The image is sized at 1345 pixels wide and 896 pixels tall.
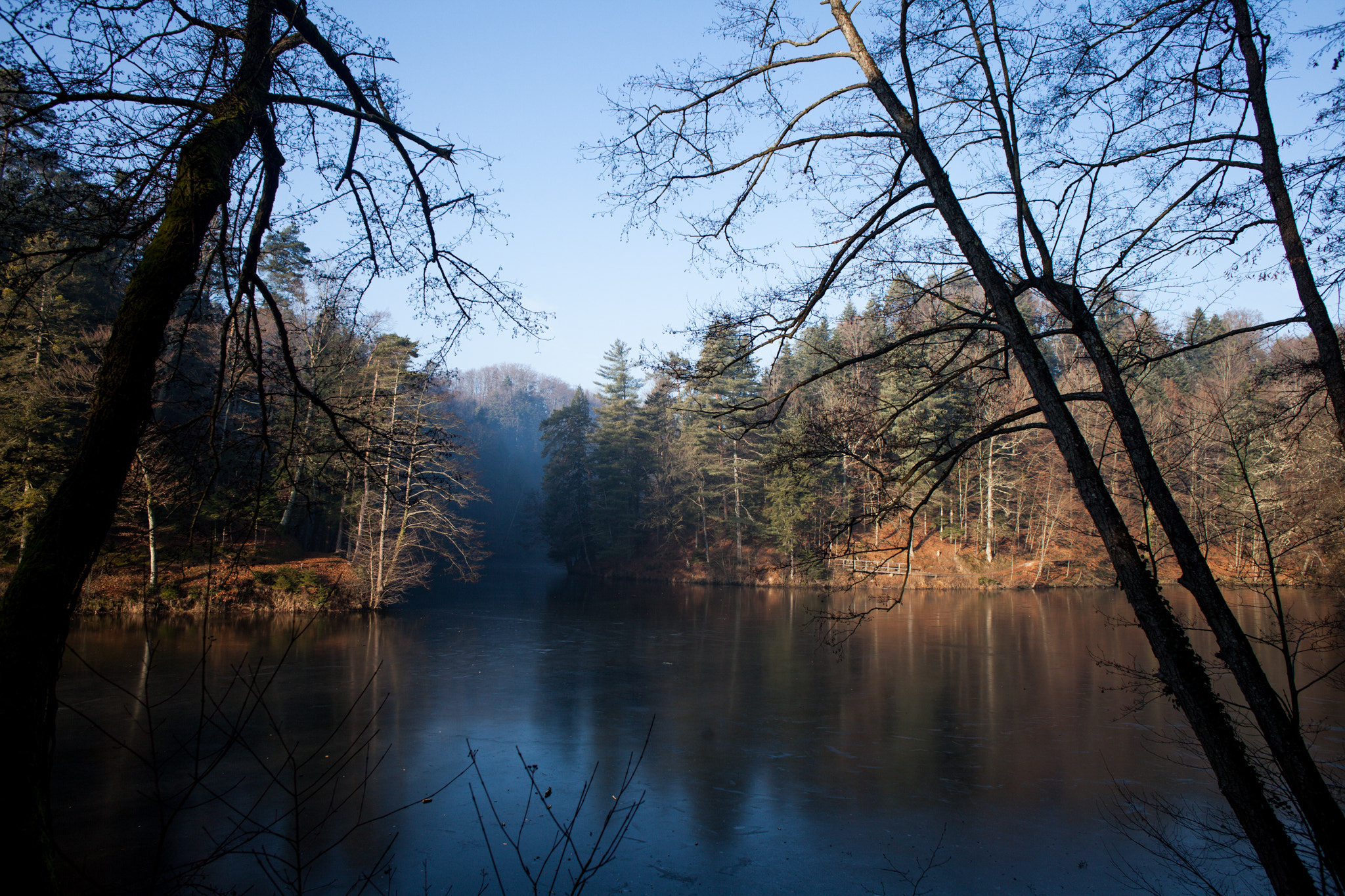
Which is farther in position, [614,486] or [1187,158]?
[614,486]

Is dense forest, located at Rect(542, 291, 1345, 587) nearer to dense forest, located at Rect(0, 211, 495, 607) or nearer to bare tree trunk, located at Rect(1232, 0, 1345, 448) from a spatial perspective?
bare tree trunk, located at Rect(1232, 0, 1345, 448)

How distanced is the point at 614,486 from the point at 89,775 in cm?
3128

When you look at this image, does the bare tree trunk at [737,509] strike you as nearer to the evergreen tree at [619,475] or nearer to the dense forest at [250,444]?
the evergreen tree at [619,475]

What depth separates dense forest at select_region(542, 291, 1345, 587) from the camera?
15.4ft

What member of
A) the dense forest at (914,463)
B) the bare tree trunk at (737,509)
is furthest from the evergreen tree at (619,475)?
the bare tree trunk at (737,509)

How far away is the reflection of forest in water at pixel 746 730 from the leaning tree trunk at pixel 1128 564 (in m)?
2.61

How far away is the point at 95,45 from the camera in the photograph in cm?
306

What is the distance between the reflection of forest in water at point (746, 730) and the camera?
680 cm

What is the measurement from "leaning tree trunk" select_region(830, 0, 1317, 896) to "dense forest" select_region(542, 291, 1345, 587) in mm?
252

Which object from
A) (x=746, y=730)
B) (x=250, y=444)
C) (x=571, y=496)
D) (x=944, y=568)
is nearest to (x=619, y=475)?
(x=571, y=496)

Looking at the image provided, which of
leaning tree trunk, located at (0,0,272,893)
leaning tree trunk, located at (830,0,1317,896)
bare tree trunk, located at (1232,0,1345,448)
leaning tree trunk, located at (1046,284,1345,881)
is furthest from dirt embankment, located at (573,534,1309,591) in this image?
leaning tree trunk, located at (0,0,272,893)

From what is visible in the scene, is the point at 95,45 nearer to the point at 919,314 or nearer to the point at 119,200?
the point at 119,200

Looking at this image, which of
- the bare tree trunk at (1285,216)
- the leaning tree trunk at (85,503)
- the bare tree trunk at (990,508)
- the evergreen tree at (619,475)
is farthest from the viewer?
the evergreen tree at (619,475)

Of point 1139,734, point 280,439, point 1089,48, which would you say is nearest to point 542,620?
point 1139,734
